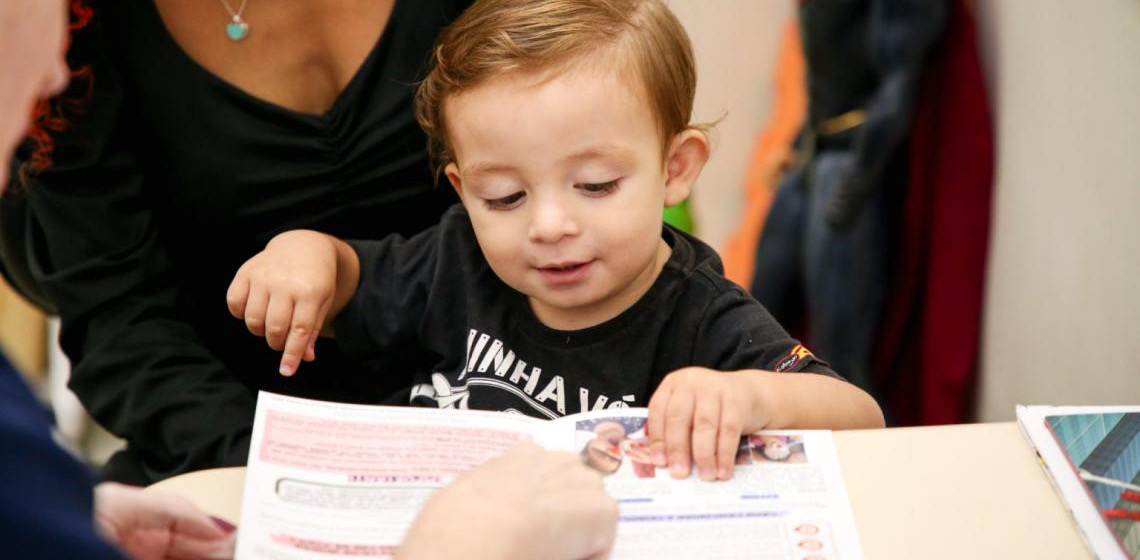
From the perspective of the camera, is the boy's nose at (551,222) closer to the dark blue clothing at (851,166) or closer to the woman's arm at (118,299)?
the woman's arm at (118,299)

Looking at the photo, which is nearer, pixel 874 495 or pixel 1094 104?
pixel 874 495

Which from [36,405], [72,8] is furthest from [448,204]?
[36,405]

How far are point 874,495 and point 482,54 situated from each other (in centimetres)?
47

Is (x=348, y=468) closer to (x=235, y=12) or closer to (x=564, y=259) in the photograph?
(x=564, y=259)

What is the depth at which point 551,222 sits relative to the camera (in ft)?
2.96

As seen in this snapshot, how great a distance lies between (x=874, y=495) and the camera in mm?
774

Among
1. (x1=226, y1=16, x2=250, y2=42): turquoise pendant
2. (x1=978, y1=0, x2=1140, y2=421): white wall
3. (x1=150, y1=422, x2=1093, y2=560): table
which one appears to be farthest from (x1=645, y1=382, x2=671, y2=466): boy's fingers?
(x1=978, y1=0, x2=1140, y2=421): white wall

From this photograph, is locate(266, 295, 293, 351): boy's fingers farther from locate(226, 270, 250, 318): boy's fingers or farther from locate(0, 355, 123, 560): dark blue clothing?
locate(0, 355, 123, 560): dark blue clothing

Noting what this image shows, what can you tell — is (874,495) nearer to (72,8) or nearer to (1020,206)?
(72,8)

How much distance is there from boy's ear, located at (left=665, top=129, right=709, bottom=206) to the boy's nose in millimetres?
125

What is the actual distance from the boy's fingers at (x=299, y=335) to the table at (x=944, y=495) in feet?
0.41

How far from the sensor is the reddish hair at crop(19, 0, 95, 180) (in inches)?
42.5

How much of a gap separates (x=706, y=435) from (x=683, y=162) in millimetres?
316

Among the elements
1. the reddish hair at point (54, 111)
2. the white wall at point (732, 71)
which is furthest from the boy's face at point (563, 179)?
the white wall at point (732, 71)
